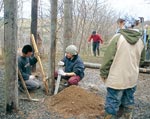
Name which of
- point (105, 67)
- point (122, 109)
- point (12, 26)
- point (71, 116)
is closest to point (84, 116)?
point (71, 116)

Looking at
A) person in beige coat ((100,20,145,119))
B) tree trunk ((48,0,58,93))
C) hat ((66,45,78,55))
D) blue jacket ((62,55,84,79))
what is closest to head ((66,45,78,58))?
hat ((66,45,78,55))

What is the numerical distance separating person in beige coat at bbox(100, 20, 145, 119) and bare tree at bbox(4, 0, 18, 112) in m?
1.59

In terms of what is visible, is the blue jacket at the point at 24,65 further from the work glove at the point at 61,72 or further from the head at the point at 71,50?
the head at the point at 71,50

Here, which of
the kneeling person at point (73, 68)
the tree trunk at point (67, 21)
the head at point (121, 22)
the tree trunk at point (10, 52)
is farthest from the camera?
the tree trunk at point (67, 21)

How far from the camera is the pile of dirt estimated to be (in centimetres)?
491

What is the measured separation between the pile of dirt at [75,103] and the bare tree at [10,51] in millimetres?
796

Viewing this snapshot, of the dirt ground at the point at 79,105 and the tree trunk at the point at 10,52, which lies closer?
the tree trunk at the point at 10,52

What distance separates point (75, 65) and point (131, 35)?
2436mm

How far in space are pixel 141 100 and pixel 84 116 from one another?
1.84m

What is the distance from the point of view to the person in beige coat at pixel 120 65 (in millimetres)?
3803

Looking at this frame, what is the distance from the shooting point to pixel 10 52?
14.9ft

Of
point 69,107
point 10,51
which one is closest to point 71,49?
point 69,107

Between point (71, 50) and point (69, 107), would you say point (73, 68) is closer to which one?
point (71, 50)

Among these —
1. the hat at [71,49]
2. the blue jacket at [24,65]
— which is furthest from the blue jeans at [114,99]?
the blue jacket at [24,65]
